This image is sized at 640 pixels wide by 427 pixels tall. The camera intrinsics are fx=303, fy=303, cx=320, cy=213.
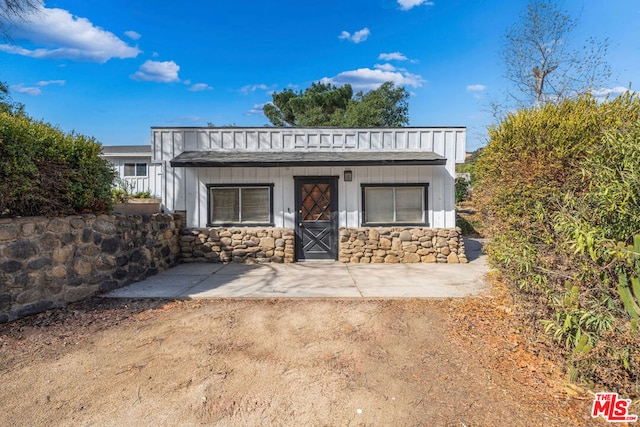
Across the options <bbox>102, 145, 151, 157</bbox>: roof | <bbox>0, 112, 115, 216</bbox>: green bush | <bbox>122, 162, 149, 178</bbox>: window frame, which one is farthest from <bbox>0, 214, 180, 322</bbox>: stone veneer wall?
<bbox>122, 162, 149, 178</bbox>: window frame

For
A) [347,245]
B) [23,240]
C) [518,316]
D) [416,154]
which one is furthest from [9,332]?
[416,154]

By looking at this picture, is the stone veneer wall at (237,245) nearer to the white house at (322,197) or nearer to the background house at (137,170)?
the white house at (322,197)

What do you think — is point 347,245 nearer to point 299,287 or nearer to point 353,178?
point 353,178

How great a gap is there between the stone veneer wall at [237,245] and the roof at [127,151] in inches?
434

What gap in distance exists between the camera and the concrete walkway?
16.0 feet

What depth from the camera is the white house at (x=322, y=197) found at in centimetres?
768

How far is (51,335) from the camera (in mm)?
3330

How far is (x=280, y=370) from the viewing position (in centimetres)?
268

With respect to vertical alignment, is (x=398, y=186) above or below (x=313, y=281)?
above

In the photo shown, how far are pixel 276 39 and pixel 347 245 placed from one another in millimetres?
11809

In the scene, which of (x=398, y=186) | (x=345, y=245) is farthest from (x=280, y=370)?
(x=398, y=186)

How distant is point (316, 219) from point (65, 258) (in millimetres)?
5030

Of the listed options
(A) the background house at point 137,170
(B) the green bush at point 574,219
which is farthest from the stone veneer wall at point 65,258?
(A) the background house at point 137,170

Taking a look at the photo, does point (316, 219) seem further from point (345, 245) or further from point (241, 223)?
point (241, 223)
